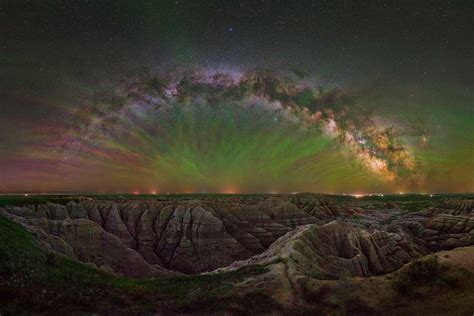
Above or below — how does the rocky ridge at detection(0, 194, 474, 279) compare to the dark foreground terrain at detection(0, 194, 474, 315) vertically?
below

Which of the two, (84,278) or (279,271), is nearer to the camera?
(84,278)

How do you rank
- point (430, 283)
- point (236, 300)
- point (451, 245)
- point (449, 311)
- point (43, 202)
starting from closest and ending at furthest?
1. point (449, 311)
2. point (236, 300)
3. point (430, 283)
4. point (451, 245)
5. point (43, 202)

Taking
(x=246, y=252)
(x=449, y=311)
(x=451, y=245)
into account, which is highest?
(x=449, y=311)

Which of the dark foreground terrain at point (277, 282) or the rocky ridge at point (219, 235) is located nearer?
the dark foreground terrain at point (277, 282)

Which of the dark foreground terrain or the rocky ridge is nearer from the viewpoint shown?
the dark foreground terrain

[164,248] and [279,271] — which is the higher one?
[279,271]

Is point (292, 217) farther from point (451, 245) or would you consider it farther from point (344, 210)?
point (451, 245)

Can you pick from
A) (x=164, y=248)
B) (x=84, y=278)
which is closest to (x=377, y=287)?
(x=84, y=278)

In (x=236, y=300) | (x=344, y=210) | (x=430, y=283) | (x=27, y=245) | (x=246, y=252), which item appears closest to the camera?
(x=236, y=300)

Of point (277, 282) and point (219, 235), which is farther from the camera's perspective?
point (219, 235)

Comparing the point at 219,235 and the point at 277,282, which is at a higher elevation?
the point at 277,282

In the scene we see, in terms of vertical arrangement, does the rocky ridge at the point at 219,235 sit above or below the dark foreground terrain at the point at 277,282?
below
